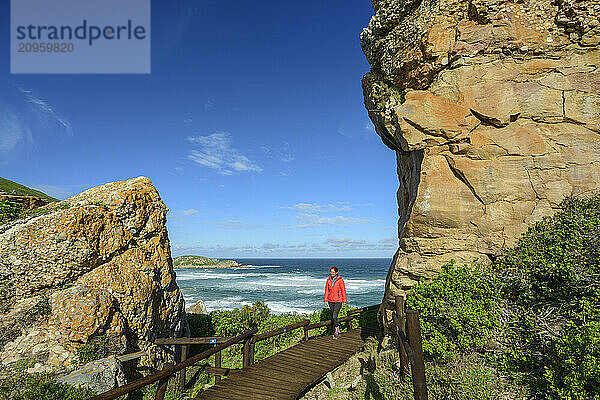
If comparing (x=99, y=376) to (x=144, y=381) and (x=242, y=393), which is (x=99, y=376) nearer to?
(x=242, y=393)

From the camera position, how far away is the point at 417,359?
5.17 metres

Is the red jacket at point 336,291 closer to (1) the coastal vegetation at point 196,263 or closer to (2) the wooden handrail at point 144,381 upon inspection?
(2) the wooden handrail at point 144,381

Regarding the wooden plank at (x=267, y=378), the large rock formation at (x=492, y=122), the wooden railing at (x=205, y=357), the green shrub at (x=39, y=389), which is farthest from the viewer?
the large rock formation at (x=492, y=122)

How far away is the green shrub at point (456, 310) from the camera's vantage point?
252 inches

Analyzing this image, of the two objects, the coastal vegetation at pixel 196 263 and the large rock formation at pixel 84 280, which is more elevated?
the large rock formation at pixel 84 280

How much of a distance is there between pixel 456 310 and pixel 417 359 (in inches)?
78.2

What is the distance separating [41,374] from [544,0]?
48.8ft

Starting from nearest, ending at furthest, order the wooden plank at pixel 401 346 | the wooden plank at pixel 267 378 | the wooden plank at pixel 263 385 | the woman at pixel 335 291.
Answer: the wooden plank at pixel 401 346 < the wooden plank at pixel 263 385 < the wooden plank at pixel 267 378 < the woman at pixel 335 291

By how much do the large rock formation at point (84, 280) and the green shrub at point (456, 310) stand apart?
25.3ft

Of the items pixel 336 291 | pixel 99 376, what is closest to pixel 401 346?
pixel 336 291

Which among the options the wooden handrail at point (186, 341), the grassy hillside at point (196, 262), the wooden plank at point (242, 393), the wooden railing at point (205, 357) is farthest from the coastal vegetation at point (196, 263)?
the wooden plank at point (242, 393)

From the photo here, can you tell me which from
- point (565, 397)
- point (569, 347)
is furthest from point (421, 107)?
point (565, 397)

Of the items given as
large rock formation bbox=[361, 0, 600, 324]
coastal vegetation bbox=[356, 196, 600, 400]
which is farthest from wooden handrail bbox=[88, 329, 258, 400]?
large rock formation bbox=[361, 0, 600, 324]

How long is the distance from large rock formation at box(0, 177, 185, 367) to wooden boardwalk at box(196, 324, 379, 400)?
3.70 metres
